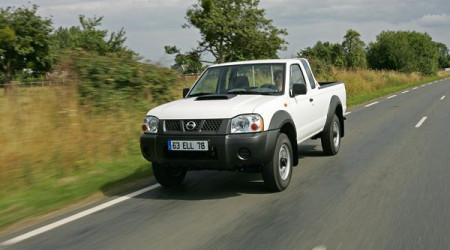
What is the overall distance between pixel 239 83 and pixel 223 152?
1758 millimetres

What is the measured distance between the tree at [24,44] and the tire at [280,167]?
3784cm

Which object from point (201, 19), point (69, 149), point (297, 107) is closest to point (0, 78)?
point (201, 19)

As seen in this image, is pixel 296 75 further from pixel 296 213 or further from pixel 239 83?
pixel 296 213

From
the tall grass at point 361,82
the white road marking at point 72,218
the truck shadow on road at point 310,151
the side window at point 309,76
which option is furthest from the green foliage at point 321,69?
the white road marking at point 72,218

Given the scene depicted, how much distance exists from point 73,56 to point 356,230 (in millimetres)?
7767

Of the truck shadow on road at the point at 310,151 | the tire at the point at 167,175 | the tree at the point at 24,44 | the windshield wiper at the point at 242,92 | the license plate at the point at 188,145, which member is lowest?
the truck shadow on road at the point at 310,151

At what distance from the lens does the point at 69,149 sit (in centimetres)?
819

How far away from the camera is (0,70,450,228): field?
6406 mm

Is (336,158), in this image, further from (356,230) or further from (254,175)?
(356,230)

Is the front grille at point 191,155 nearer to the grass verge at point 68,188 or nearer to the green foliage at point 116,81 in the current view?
the grass verge at point 68,188

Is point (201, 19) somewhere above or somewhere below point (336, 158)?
above

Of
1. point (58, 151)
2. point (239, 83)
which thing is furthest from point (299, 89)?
point (58, 151)

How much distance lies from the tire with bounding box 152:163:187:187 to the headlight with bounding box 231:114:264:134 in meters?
1.10

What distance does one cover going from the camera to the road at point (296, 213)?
4.26 meters
